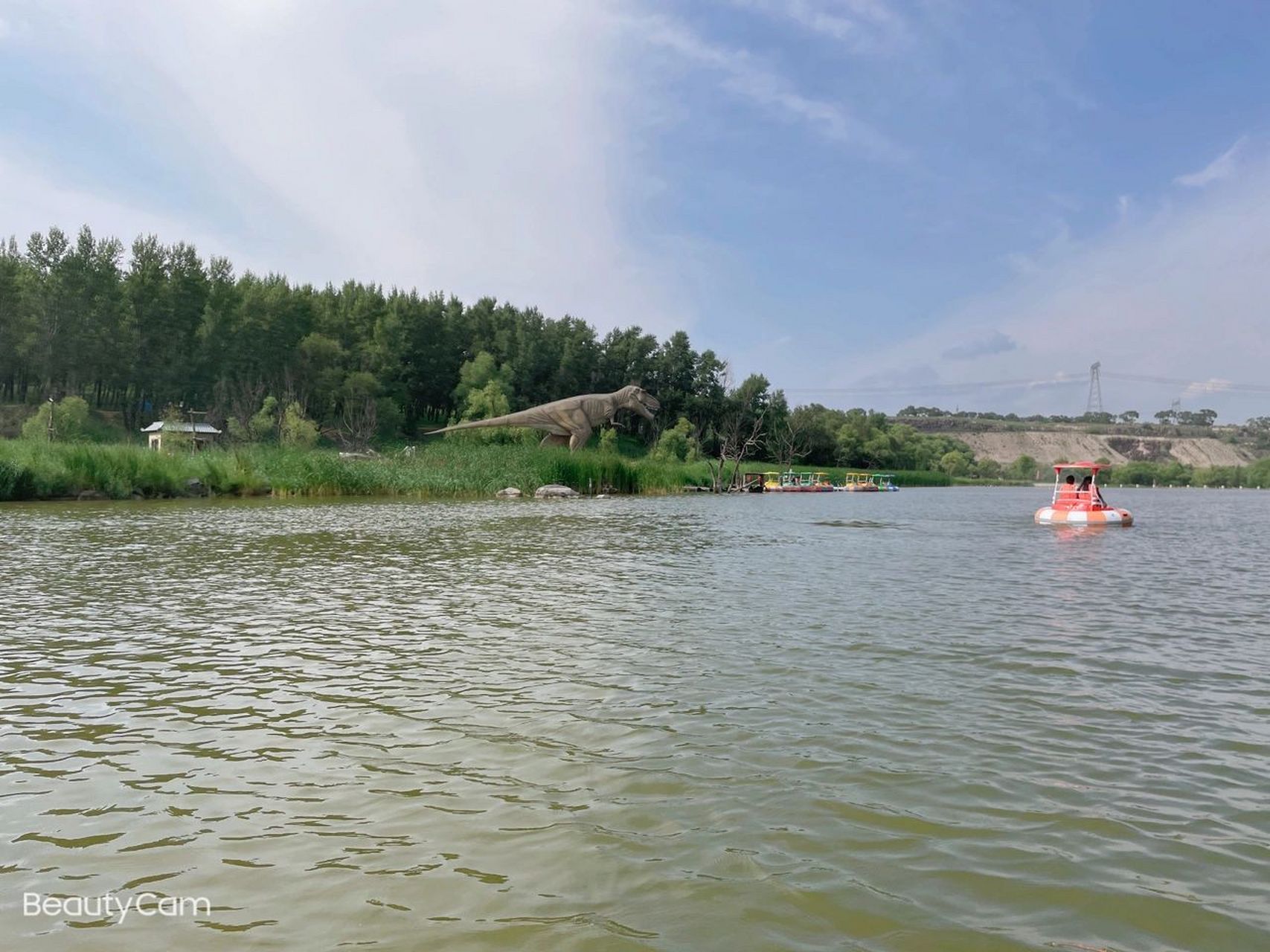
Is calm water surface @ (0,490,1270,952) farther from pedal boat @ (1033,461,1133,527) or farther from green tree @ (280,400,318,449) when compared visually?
green tree @ (280,400,318,449)

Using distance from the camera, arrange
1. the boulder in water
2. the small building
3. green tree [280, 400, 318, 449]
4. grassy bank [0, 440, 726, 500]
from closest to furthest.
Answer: grassy bank [0, 440, 726, 500]
the boulder in water
the small building
green tree [280, 400, 318, 449]

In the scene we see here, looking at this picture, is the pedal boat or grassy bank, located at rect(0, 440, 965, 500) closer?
the pedal boat

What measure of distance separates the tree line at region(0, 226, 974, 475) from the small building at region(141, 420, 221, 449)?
48.7 inches

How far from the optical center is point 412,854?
3885mm

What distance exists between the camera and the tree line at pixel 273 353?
5759 cm

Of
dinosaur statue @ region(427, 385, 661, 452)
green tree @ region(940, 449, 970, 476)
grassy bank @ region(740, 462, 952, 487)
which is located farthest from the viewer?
green tree @ region(940, 449, 970, 476)

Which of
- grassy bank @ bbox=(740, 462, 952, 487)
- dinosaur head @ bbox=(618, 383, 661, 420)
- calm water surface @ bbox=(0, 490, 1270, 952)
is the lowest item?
calm water surface @ bbox=(0, 490, 1270, 952)

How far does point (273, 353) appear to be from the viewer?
65812 millimetres

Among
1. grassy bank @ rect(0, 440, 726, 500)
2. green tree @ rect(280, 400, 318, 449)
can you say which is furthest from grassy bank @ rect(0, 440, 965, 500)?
green tree @ rect(280, 400, 318, 449)

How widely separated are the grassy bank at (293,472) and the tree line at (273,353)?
541 inches

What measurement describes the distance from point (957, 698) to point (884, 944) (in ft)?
12.2

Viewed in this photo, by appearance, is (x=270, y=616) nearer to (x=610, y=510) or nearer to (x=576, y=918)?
(x=576, y=918)

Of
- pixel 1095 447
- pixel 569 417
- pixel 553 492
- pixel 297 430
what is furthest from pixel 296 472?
pixel 1095 447

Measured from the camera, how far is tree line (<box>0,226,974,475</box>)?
189 ft
